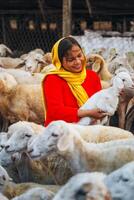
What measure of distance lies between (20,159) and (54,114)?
58 cm

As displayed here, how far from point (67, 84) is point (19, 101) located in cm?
Result: 402

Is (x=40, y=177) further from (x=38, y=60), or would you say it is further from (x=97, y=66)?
(x=38, y=60)

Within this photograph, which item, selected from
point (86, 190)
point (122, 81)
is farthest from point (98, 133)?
point (86, 190)

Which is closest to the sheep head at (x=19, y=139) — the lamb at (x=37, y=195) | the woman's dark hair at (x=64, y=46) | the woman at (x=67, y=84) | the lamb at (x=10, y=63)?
the woman at (x=67, y=84)

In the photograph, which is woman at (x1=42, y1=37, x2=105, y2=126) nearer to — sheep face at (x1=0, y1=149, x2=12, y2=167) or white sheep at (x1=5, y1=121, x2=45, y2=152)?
white sheep at (x1=5, y1=121, x2=45, y2=152)

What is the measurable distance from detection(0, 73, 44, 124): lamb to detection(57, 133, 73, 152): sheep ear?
478 cm

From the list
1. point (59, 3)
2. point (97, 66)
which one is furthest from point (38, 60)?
point (59, 3)

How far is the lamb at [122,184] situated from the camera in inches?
181

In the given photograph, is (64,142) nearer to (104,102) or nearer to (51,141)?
(51,141)

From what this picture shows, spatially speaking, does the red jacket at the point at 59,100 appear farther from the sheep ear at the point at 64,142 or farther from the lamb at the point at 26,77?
the lamb at the point at 26,77

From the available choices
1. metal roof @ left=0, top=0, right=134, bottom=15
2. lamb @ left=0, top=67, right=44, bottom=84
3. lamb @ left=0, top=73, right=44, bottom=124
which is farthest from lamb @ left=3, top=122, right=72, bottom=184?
metal roof @ left=0, top=0, right=134, bottom=15

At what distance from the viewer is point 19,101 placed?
36.1ft

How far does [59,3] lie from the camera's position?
17609mm

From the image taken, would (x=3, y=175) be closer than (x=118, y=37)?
Yes
